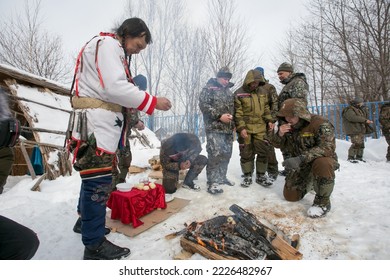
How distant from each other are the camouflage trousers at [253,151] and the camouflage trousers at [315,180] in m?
0.78

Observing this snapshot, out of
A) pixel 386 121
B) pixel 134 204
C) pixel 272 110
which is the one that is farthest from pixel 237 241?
pixel 386 121

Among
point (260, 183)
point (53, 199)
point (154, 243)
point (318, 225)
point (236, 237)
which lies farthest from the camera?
point (260, 183)

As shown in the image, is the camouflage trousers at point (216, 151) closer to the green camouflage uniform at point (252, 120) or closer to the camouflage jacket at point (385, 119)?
the green camouflage uniform at point (252, 120)

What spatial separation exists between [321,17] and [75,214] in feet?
51.2

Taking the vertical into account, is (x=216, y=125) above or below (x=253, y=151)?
above

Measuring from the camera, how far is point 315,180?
3.14m

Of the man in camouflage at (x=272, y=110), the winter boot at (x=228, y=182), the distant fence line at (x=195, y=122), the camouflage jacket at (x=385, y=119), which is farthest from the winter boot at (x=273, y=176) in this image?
the distant fence line at (x=195, y=122)

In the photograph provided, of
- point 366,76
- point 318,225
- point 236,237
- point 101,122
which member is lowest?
point 318,225

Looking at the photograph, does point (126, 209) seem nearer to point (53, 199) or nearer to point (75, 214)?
point (75, 214)

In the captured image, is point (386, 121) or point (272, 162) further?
point (386, 121)

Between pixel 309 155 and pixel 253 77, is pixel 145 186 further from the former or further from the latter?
pixel 253 77

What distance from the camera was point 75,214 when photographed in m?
3.36

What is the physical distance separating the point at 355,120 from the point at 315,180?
208 inches
